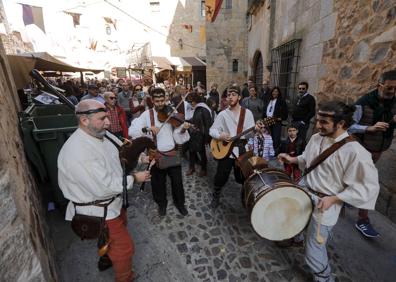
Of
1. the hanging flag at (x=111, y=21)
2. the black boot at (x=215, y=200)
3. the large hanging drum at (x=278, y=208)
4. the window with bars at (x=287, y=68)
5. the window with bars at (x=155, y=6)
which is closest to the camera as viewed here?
the large hanging drum at (x=278, y=208)

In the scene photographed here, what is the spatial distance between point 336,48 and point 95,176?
480 cm

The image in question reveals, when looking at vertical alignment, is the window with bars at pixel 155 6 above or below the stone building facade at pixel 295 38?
above

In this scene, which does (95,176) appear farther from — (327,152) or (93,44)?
(93,44)

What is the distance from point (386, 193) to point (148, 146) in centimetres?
358

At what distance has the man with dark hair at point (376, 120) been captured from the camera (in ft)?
8.04

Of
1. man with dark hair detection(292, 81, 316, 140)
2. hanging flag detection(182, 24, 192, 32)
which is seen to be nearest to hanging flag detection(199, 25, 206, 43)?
hanging flag detection(182, 24, 192, 32)

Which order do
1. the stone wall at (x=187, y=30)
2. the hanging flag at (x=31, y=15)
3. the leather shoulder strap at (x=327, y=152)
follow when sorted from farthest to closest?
1. the stone wall at (x=187, y=30)
2. the hanging flag at (x=31, y=15)
3. the leather shoulder strap at (x=327, y=152)

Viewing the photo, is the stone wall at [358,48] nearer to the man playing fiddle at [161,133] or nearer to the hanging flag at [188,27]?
the man playing fiddle at [161,133]

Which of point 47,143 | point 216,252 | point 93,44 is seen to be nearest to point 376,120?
point 216,252

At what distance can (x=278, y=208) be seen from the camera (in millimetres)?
1933

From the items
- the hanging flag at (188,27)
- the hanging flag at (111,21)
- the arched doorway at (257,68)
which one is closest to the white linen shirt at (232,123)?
the arched doorway at (257,68)

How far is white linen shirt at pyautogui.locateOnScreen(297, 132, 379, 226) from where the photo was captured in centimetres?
159

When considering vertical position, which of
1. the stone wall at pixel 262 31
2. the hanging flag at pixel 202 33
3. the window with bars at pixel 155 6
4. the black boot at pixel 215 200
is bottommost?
the black boot at pixel 215 200

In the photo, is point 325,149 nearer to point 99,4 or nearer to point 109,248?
point 109,248
